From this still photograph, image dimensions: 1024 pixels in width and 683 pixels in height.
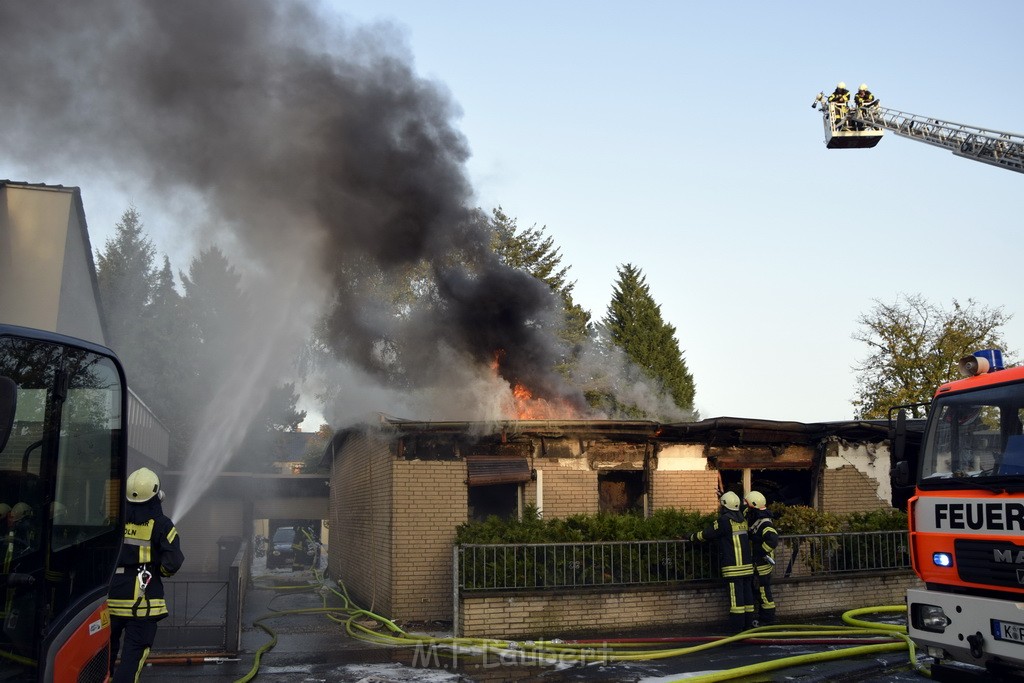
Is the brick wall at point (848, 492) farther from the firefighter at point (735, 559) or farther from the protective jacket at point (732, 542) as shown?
the protective jacket at point (732, 542)

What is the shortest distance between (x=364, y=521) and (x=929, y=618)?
11.4m

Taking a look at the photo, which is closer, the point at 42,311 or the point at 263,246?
the point at 42,311

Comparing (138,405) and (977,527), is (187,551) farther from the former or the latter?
(977,527)

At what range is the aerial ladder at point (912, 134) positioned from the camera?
26609mm

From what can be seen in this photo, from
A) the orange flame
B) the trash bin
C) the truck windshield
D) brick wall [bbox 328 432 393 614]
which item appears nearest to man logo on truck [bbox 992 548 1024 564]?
the truck windshield

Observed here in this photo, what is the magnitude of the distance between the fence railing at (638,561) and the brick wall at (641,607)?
6.2 inches

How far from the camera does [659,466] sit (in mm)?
15422

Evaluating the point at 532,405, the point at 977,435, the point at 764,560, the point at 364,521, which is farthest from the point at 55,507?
the point at 532,405

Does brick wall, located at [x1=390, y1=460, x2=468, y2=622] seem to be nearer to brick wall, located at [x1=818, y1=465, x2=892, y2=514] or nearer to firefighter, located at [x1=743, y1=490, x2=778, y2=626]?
firefighter, located at [x1=743, y1=490, x2=778, y2=626]

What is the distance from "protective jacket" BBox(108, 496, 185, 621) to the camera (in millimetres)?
6414

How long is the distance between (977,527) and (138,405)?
534 inches

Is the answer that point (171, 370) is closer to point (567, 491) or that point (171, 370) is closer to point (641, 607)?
point (567, 491)

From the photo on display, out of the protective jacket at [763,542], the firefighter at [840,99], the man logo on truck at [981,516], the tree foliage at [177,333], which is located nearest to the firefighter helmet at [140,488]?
the man logo on truck at [981,516]

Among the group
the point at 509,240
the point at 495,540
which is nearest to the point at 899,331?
the point at 509,240
